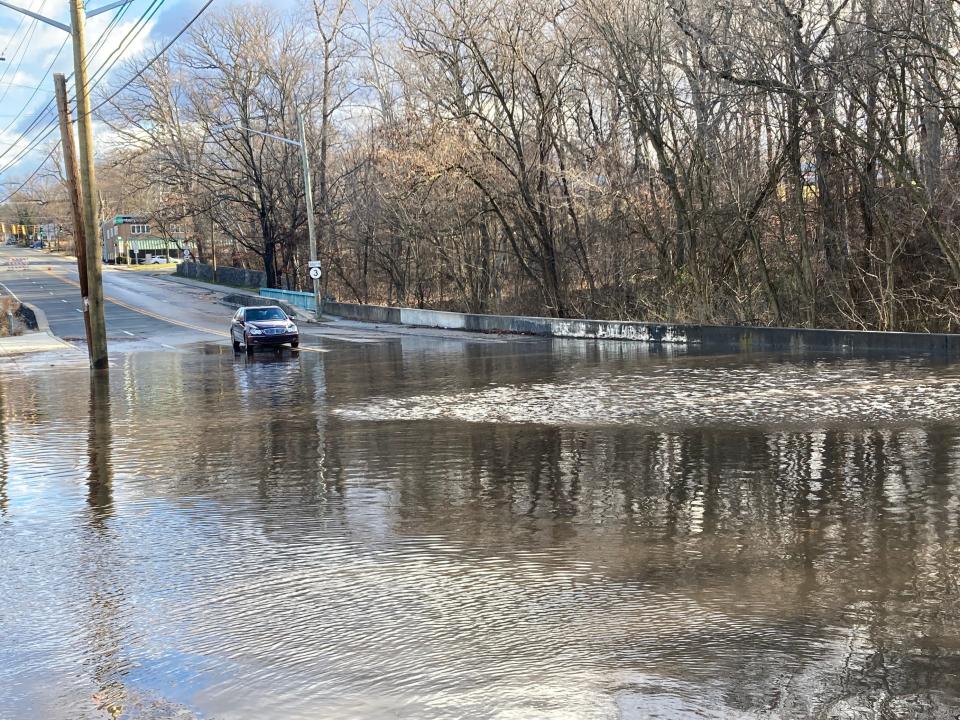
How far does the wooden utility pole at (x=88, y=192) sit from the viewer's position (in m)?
25.0

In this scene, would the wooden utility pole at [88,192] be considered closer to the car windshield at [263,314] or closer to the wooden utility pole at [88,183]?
the wooden utility pole at [88,183]

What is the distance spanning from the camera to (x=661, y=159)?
1312 inches

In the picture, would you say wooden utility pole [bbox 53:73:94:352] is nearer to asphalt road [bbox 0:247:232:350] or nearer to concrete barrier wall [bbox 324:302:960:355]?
asphalt road [bbox 0:247:232:350]

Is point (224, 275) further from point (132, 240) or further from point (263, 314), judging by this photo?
point (132, 240)

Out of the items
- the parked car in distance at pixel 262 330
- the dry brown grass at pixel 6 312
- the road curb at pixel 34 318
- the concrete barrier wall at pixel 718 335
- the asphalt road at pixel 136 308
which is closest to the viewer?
the concrete barrier wall at pixel 718 335

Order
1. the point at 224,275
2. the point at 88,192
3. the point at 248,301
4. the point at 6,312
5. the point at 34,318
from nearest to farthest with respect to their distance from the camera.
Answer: the point at 88,192 < the point at 34,318 < the point at 6,312 < the point at 248,301 < the point at 224,275

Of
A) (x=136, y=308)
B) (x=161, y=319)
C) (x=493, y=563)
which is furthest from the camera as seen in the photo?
(x=136, y=308)

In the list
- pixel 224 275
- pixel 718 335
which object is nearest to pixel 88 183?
pixel 718 335

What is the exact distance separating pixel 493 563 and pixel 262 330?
81.5ft

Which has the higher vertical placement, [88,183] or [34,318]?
[88,183]

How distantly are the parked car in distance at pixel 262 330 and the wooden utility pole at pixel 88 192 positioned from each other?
5.48 meters

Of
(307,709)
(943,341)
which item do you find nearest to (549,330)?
(943,341)

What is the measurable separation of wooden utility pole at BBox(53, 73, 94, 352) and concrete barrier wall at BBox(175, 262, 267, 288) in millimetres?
39071

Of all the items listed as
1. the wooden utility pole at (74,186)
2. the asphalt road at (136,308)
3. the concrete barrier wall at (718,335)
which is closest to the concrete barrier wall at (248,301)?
the asphalt road at (136,308)
